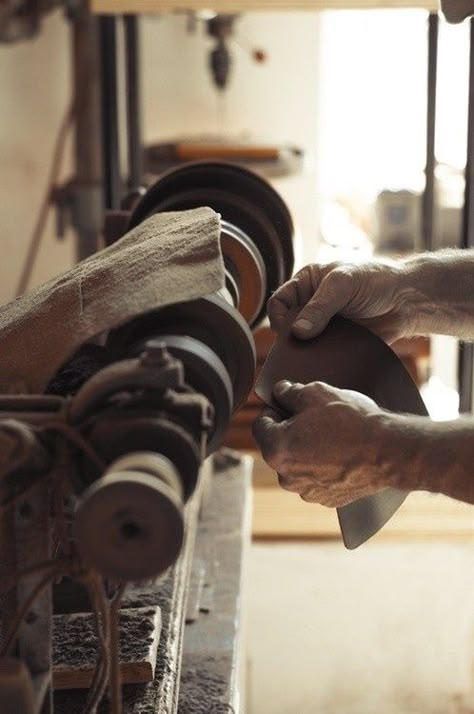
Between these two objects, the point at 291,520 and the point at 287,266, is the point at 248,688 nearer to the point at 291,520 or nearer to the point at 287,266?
the point at 291,520

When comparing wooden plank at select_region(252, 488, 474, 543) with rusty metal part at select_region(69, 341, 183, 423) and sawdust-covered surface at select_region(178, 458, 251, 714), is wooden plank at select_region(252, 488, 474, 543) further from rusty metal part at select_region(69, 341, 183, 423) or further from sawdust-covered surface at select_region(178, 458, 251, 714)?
rusty metal part at select_region(69, 341, 183, 423)

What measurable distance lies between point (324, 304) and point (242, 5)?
104cm

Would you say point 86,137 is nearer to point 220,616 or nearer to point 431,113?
point 431,113

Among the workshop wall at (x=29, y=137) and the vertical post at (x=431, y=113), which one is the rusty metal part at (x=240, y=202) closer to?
the vertical post at (x=431, y=113)

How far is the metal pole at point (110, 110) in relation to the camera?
268 centimetres

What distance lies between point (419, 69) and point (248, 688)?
3.30 meters

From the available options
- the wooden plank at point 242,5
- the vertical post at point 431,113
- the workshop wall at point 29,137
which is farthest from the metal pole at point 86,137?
the wooden plank at point 242,5

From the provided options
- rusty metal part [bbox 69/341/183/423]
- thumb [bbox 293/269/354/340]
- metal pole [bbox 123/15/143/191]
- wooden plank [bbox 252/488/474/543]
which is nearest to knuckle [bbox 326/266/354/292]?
thumb [bbox 293/269/354/340]

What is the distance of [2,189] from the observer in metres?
3.13

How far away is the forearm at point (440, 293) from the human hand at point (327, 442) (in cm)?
49

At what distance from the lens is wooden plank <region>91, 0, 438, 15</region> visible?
2199 mm

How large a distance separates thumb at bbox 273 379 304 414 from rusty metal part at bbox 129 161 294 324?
30cm

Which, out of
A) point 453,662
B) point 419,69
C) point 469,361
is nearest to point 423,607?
point 453,662

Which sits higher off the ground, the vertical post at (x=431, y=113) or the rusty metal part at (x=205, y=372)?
the vertical post at (x=431, y=113)
